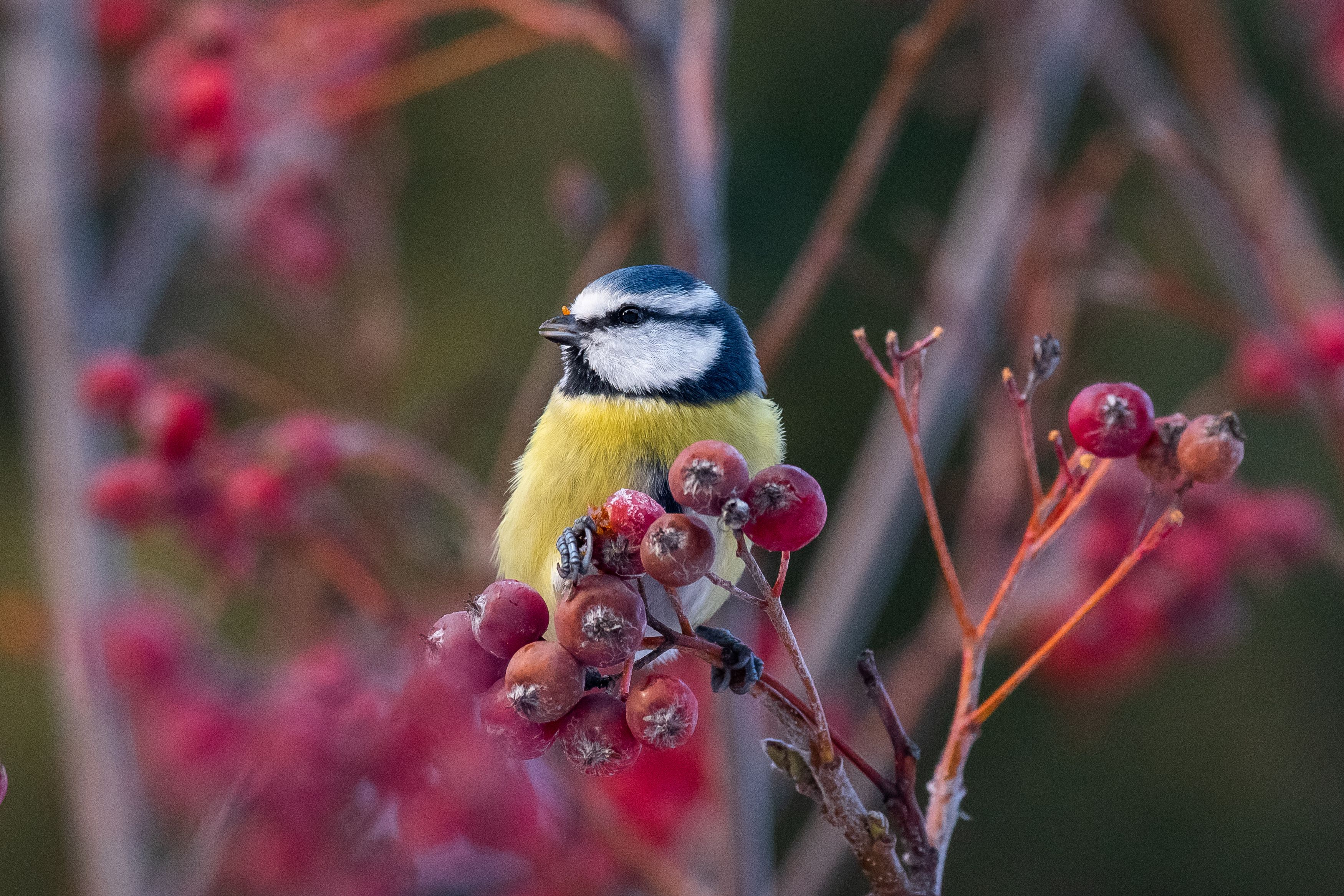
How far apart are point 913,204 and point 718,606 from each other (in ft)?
5.87

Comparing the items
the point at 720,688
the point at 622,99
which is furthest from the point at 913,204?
the point at 720,688

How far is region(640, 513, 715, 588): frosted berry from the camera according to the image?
1.28 ft

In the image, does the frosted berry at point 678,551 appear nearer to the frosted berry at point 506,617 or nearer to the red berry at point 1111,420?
the frosted berry at point 506,617

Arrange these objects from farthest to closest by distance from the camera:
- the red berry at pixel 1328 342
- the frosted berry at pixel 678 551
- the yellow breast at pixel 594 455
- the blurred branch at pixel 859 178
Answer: the red berry at pixel 1328 342 → the blurred branch at pixel 859 178 → the yellow breast at pixel 594 455 → the frosted berry at pixel 678 551

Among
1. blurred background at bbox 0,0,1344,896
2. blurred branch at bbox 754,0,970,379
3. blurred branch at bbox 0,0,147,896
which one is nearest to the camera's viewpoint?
blurred branch at bbox 754,0,970,379

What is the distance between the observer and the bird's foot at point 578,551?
0.42 m

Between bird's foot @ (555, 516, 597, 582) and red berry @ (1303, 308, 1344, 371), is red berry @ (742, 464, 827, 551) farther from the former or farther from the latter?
red berry @ (1303, 308, 1344, 371)

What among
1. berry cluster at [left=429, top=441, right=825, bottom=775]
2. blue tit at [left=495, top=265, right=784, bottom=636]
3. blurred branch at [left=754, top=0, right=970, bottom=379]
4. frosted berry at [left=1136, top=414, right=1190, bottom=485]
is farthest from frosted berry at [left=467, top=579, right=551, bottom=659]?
blurred branch at [left=754, top=0, right=970, bottom=379]

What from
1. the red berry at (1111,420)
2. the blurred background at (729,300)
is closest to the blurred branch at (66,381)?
the blurred background at (729,300)

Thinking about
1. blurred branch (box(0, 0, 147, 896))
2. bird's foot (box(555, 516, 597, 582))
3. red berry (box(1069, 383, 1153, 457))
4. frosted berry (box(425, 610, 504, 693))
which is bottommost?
blurred branch (box(0, 0, 147, 896))

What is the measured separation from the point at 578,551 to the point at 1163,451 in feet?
0.74

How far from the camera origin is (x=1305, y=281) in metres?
1.21

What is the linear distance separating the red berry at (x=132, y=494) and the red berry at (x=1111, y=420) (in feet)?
2.16

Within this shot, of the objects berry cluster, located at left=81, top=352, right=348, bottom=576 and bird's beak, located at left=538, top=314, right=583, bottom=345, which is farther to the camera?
berry cluster, located at left=81, top=352, right=348, bottom=576
